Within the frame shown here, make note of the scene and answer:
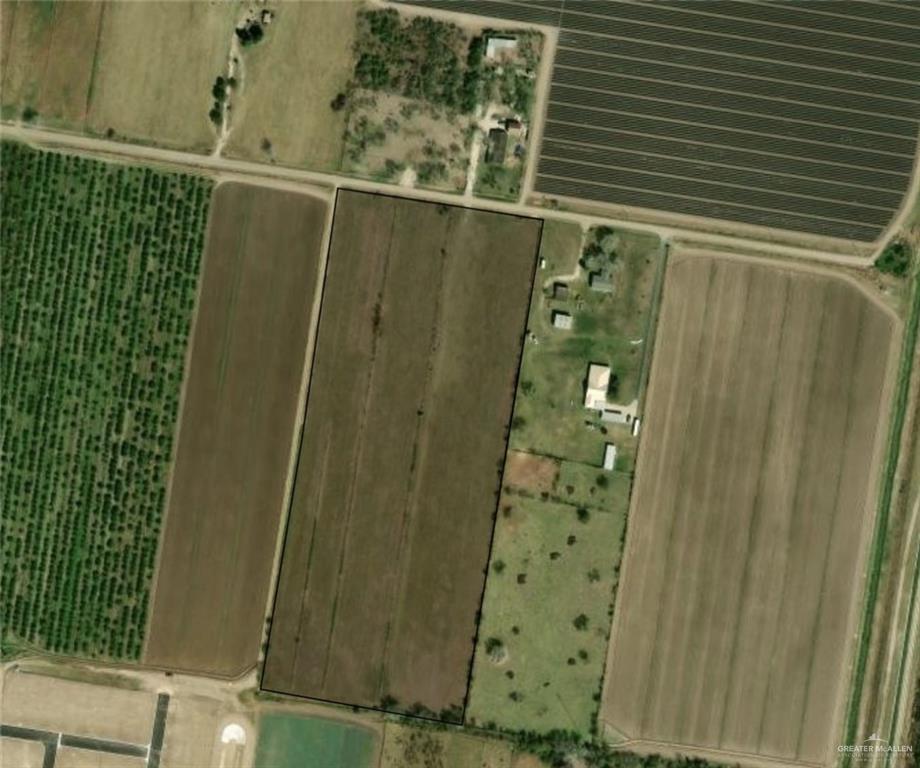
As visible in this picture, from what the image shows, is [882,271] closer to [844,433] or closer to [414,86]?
[844,433]

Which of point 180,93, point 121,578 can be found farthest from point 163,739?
point 180,93

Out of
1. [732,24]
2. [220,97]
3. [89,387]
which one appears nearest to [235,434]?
[89,387]

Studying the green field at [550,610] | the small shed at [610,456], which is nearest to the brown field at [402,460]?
the green field at [550,610]

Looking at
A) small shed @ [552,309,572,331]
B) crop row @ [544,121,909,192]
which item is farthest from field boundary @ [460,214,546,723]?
crop row @ [544,121,909,192]

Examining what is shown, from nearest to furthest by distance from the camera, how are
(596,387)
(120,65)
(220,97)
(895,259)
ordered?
(596,387), (895,259), (220,97), (120,65)

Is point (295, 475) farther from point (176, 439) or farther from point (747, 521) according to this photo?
point (747, 521)

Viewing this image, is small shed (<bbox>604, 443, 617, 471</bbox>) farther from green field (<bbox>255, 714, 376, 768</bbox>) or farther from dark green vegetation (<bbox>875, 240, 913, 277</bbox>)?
green field (<bbox>255, 714, 376, 768</bbox>)

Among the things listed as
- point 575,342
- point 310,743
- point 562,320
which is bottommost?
point 310,743
